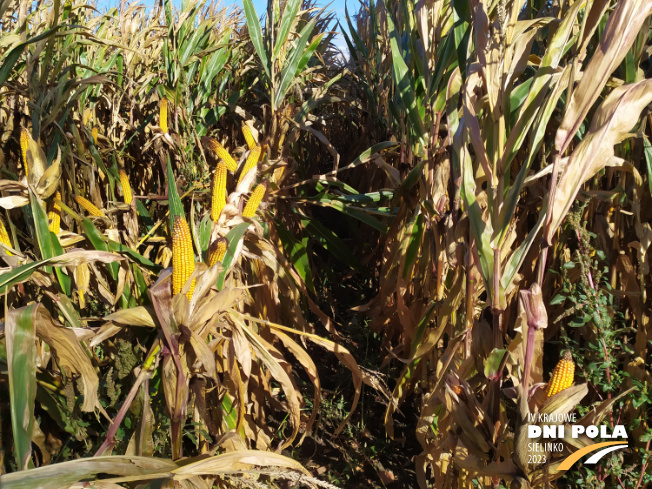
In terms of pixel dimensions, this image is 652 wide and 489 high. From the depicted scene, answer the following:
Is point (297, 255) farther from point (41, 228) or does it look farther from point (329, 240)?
point (41, 228)

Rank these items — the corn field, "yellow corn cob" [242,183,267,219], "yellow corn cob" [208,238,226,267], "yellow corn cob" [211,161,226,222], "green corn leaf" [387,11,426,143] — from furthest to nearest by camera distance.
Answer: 1. "green corn leaf" [387,11,426,143]
2. "yellow corn cob" [242,183,267,219]
3. "yellow corn cob" [211,161,226,222]
4. "yellow corn cob" [208,238,226,267]
5. the corn field

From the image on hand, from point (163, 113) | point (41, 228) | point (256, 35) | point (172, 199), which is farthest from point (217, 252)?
point (256, 35)

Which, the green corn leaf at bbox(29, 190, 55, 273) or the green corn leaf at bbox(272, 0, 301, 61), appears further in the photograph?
the green corn leaf at bbox(272, 0, 301, 61)

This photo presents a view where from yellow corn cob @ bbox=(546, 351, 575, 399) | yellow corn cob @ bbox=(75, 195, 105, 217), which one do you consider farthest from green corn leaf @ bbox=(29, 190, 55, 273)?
yellow corn cob @ bbox=(546, 351, 575, 399)

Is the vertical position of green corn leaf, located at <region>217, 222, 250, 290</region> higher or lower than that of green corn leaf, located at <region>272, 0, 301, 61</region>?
lower

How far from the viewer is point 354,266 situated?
9.46ft

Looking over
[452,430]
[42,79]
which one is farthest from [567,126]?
[42,79]

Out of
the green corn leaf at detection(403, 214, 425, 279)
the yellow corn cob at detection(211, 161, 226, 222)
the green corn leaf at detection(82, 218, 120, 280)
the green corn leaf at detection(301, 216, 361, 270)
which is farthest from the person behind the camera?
the green corn leaf at detection(301, 216, 361, 270)

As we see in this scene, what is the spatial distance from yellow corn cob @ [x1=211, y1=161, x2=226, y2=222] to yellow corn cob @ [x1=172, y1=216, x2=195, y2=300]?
0.35 meters

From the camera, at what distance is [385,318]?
101 inches

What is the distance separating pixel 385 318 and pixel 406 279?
0.33m

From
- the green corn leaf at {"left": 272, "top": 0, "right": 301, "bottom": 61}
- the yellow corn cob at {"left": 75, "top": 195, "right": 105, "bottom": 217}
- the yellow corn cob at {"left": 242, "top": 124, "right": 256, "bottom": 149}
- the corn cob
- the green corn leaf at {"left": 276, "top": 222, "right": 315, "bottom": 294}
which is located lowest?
the green corn leaf at {"left": 276, "top": 222, "right": 315, "bottom": 294}

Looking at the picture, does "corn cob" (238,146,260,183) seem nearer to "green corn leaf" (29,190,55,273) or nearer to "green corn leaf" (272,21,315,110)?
"green corn leaf" (272,21,315,110)

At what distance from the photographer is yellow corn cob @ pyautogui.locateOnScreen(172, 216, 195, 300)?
52.7 inches
